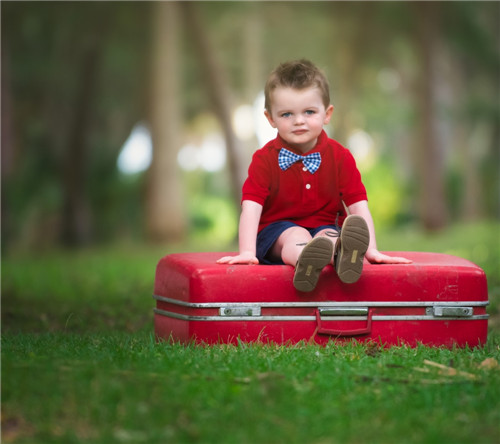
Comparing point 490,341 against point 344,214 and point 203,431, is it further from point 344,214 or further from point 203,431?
point 203,431

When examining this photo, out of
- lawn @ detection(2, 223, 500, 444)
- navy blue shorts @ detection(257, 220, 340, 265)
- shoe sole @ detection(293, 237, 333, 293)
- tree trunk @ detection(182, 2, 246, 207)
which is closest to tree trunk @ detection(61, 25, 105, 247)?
tree trunk @ detection(182, 2, 246, 207)

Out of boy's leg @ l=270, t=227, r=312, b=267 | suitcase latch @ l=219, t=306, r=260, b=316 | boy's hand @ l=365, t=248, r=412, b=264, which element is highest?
boy's leg @ l=270, t=227, r=312, b=267

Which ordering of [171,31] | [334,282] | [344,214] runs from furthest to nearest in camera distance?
[171,31] < [344,214] < [334,282]

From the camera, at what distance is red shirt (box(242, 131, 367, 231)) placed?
4777 mm

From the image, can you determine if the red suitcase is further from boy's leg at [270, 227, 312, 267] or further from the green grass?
the green grass

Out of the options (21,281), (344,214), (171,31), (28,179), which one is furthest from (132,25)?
(344,214)

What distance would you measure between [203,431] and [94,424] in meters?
0.42

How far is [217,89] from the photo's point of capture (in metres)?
17.3

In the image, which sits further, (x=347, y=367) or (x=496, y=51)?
(x=496, y=51)

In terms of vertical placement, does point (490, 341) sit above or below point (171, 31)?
below

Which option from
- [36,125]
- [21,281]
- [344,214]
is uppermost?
[36,125]

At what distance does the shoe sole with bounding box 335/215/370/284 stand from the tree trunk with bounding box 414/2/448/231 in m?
14.9

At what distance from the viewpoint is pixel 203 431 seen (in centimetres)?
274

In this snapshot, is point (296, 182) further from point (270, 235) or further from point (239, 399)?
point (239, 399)
